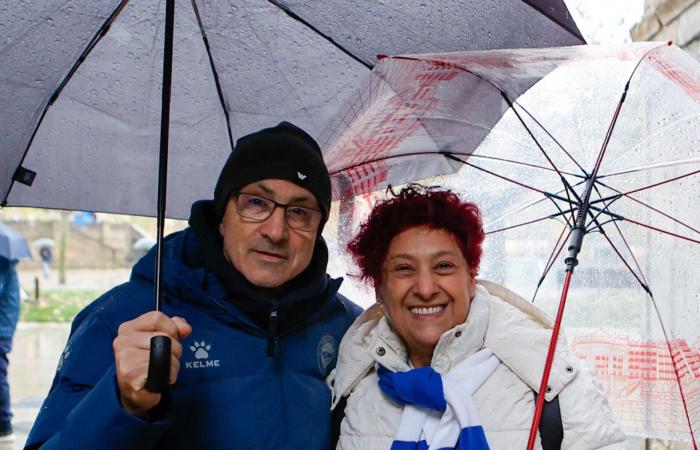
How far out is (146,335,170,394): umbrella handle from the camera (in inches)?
72.4

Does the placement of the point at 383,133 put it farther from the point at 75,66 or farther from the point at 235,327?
the point at 75,66

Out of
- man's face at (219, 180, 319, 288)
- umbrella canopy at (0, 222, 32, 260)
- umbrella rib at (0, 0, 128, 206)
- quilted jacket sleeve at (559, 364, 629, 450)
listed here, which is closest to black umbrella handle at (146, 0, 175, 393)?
man's face at (219, 180, 319, 288)

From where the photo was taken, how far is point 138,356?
73.9 inches

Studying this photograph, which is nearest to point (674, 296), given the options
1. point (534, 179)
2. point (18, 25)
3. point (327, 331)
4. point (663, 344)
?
point (663, 344)

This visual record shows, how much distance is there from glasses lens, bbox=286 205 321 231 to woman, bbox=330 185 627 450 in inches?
8.8

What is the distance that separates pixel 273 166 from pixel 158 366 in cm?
91

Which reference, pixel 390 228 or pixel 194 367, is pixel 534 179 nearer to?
pixel 390 228

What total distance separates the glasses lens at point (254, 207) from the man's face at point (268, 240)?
0.05 ft

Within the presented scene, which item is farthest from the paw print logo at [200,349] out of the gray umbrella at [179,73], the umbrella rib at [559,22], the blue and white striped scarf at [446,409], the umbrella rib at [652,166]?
the umbrella rib at [559,22]

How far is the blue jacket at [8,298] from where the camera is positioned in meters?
7.54

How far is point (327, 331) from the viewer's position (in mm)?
2701

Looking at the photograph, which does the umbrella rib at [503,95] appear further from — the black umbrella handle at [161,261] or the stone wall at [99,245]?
the stone wall at [99,245]

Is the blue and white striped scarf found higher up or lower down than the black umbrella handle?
lower down

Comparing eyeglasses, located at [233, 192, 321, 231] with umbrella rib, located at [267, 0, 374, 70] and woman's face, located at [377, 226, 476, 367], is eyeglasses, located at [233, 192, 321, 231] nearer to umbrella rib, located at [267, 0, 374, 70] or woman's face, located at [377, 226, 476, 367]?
woman's face, located at [377, 226, 476, 367]
